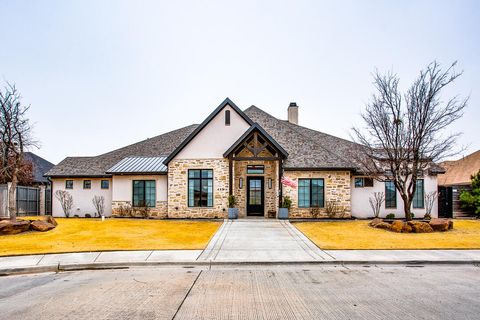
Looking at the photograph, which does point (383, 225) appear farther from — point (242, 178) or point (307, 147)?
point (242, 178)

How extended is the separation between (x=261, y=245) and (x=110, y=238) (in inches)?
235

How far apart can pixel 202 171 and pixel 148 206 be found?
4.17m

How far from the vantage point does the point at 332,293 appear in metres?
6.12

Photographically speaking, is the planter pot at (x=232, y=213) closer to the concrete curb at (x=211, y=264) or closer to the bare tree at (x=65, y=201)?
the concrete curb at (x=211, y=264)

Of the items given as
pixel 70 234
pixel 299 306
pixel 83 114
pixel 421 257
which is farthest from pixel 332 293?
pixel 83 114

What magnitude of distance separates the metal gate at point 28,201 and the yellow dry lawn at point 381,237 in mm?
17739

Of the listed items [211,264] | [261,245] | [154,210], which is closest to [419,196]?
[261,245]

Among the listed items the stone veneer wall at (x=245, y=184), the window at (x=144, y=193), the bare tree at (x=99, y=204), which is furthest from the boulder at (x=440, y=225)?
the bare tree at (x=99, y=204)

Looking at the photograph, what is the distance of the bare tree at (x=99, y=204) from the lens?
21234mm

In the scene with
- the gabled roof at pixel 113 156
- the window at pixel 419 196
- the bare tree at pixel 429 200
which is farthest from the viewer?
the gabled roof at pixel 113 156

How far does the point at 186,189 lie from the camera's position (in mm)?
19172

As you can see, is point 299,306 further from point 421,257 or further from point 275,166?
point 275,166

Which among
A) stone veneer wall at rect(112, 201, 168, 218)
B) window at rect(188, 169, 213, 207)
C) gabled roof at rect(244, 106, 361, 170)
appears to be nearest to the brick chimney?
gabled roof at rect(244, 106, 361, 170)

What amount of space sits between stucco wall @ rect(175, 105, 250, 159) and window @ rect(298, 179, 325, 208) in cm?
480
